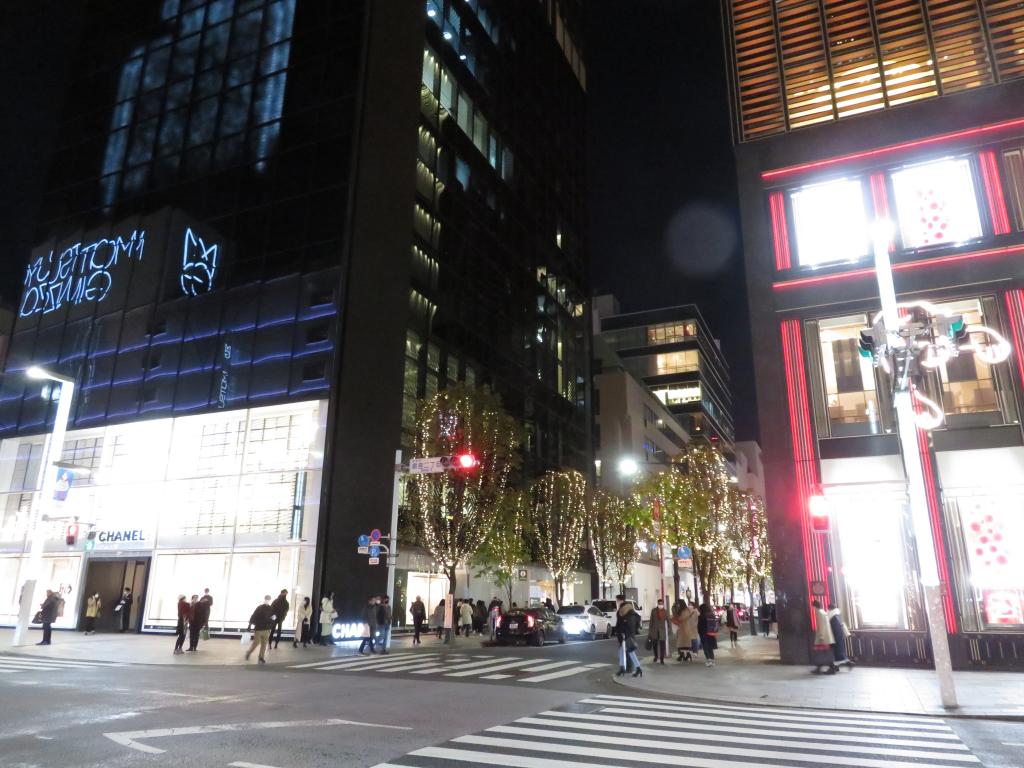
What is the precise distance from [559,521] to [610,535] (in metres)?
6.96

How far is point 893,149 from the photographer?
21344 mm

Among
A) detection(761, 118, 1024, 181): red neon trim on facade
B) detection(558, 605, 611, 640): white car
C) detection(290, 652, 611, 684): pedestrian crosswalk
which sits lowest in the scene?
detection(290, 652, 611, 684): pedestrian crosswalk

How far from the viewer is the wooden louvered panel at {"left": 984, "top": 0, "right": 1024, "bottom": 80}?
20.7 meters

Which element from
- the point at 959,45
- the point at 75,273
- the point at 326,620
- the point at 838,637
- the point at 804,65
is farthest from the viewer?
the point at 75,273

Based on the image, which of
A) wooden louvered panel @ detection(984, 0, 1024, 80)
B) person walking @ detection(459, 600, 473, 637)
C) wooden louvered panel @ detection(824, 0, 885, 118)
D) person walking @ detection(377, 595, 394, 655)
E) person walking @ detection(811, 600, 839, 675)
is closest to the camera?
person walking @ detection(811, 600, 839, 675)

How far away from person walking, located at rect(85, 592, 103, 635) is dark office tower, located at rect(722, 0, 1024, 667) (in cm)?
2712

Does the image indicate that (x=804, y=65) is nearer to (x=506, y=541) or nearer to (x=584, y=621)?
(x=506, y=541)

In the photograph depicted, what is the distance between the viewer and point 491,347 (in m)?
43.5

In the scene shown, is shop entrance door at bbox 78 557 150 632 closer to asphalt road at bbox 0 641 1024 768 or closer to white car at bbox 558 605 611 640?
asphalt road at bbox 0 641 1024 768

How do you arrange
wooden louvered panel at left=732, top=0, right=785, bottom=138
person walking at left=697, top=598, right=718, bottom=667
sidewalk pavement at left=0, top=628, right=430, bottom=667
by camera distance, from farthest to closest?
wooden louvered panel at left=732, top=0, right=785, bottom=138 < person walking at left=697, top=598, right=718, bottom=667 < sidewalk pavement at left=0, top=628, right=430, bottom=667

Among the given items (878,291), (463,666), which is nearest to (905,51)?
(878,291)

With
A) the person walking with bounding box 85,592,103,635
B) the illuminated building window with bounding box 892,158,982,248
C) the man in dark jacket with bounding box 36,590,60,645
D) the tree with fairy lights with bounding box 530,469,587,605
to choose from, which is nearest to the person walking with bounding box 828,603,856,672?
the illuminated building window with bounding box 892,158,982,248

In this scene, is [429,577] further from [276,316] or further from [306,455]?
[276,316]

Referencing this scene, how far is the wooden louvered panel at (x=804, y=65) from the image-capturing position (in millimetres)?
22719
